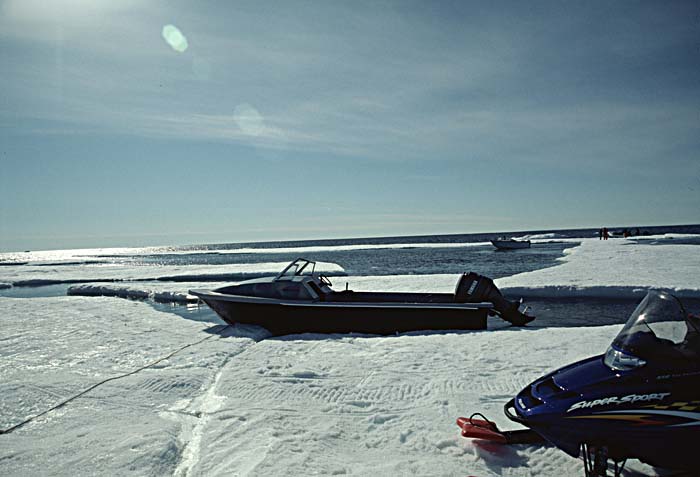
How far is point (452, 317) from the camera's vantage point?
9.14m

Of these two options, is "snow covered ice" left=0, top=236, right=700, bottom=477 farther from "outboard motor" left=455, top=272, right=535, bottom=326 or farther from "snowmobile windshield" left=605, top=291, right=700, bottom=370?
"snowmobile windshield" left=605, top=291, right=700, bottom=370

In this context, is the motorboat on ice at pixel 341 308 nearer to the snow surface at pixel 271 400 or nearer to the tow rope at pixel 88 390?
the snow surface at pixel 271 400

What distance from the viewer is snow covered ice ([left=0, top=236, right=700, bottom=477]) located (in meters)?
3.71

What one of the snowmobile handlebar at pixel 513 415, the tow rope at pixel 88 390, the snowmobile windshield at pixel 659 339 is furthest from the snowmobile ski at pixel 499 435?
the tow rope at pixel 88 390

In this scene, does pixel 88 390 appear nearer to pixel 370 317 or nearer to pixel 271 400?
pixel 271 400

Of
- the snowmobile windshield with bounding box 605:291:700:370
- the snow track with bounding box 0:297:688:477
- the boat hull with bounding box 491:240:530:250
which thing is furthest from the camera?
the boat hull with bounding box 491:240:530:250

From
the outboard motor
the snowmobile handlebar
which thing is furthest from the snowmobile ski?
the outboard motor

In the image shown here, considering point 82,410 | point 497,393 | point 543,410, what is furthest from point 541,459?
point 82,410

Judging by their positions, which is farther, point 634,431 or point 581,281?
point 581,281


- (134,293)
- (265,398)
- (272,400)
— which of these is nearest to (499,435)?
(272,400)

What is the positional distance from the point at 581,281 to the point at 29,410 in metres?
16.2

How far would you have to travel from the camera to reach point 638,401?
2932 millimetres

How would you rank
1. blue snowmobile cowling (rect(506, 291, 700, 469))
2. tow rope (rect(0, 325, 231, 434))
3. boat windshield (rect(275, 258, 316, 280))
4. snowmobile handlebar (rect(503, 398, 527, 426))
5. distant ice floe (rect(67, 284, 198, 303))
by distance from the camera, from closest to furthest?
blue snowmobile cowling (rect(506, 291, 700, 469)) < snowmobile handlebar (rect(503, 398, 527, 426)) < tow rope (rect(0, 325, 231, 434)) < boat windshield (rect(275, 258, 316, 280)) < distant ice floe (rect(67, 284, 198, 303))

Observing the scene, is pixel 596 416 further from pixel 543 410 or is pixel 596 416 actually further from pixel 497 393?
pixel 497 393
